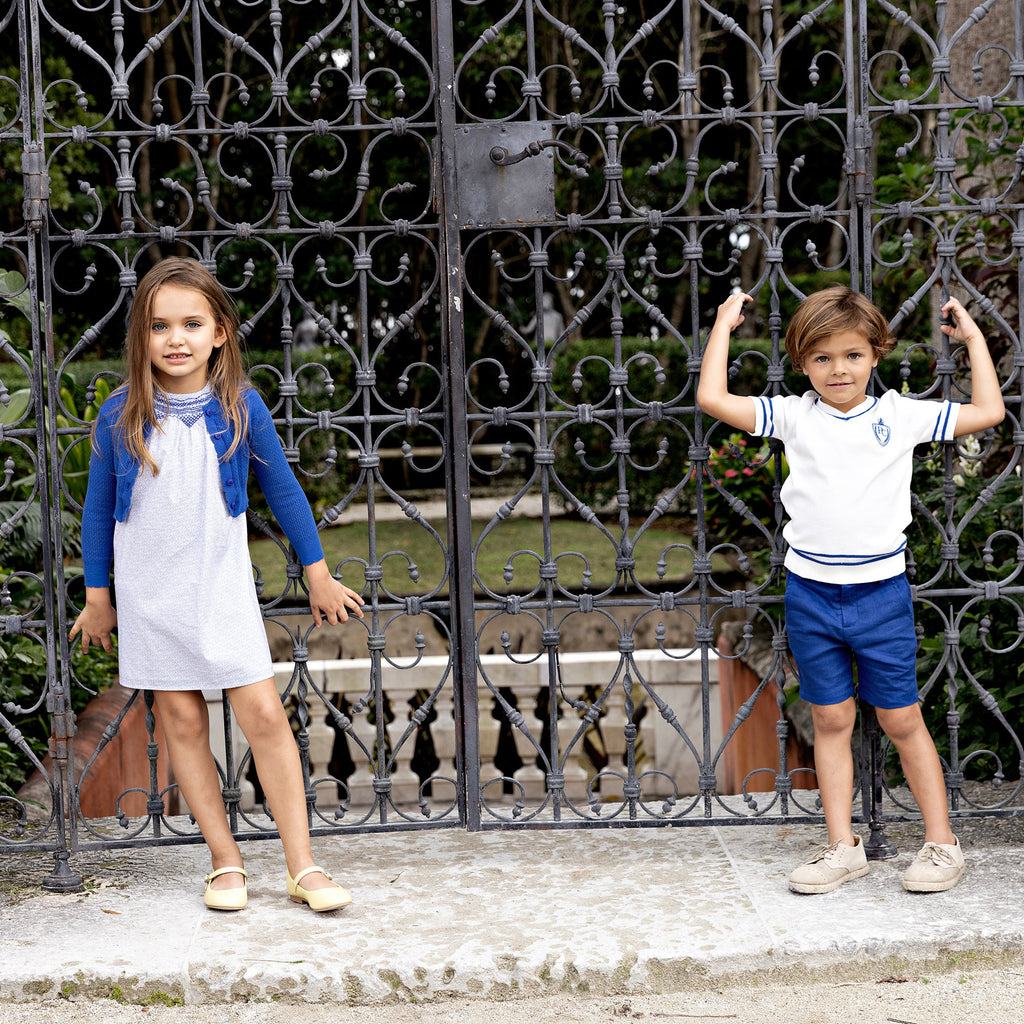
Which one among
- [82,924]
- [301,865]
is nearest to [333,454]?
[301,865]

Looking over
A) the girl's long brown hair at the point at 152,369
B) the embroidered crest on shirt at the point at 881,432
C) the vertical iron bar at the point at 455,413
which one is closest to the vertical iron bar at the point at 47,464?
the girl's long brown hair at the point at 152,369

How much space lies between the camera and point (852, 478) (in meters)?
2.94

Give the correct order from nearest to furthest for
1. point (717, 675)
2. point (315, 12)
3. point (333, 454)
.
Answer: point (333, 454), point (717, 675), point (315, 12)

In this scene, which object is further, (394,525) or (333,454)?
(394,525)

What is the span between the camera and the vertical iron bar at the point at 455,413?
3264mm

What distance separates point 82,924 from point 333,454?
132 centimetres

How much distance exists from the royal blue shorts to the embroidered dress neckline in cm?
157

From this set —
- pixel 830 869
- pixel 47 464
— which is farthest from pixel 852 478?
pixel 47 464

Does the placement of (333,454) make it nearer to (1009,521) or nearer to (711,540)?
(1009,521)

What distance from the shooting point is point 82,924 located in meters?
2.89

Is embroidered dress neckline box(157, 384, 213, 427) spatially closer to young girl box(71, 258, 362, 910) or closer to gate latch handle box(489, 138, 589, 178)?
young girl box(71, 258, 362, 910)

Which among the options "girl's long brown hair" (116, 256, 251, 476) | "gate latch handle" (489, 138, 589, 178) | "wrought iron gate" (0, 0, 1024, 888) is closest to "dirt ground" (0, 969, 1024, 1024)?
"wrought iron gate" (0, 0, 1024, 888)

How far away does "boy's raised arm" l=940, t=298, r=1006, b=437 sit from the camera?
301 centimetres

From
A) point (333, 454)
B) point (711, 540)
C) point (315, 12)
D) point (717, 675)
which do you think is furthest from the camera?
point (315, 12)
